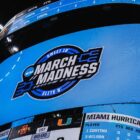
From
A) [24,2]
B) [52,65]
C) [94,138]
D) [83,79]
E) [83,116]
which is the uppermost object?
[24,2]

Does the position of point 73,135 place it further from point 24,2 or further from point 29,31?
point 24,2

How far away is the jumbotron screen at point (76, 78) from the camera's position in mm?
2080

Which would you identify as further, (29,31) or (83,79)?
(29,31)

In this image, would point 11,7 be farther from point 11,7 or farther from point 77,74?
point 77,74

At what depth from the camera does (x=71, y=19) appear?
3.11 meters

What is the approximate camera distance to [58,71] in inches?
101

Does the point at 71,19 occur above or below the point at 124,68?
above

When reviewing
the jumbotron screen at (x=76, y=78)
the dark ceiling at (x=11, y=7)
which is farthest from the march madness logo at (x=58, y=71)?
the dark ceiling at (x=11, y=7)

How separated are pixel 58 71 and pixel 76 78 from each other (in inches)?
7.0

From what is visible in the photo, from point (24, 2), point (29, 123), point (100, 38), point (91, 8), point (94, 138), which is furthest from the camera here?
point (24, 2)

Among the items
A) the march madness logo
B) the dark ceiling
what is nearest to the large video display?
the march madness logo

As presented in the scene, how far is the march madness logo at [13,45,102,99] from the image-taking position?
8.00 ft

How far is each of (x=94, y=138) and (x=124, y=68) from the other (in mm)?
582

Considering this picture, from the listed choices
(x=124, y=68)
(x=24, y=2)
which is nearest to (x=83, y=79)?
(x=124, y=68)
